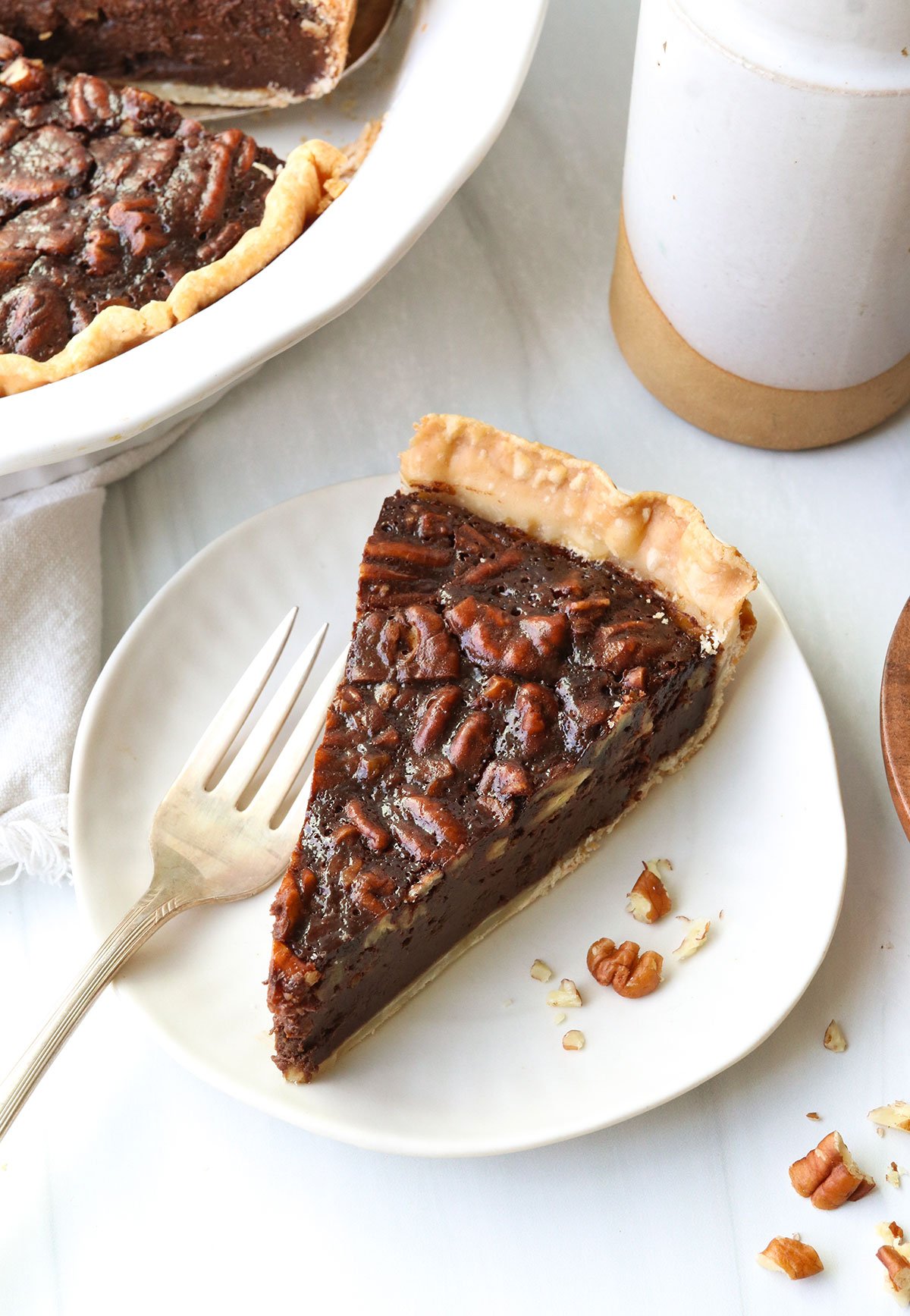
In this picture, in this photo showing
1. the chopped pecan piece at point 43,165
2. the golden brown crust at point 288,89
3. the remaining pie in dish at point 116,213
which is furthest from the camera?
the golden brown crust at point 288,89

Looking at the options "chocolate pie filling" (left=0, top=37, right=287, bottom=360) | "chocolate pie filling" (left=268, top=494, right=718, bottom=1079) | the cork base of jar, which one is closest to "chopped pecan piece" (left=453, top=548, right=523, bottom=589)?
"chocolate pie filling" (left=268, top=494, right=718, bottom=1079)

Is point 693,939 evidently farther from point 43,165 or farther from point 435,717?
point 43,165

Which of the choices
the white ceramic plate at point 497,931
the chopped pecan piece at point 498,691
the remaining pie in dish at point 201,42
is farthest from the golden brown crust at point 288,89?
the chopped pecan piece at point 498,691

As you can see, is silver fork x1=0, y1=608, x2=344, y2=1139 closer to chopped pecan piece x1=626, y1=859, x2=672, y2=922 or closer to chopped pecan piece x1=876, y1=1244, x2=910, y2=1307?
chopped pecan piece x1=626, y1=859, x2=672, y2=922

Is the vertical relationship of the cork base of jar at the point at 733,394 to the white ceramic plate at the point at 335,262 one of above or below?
below

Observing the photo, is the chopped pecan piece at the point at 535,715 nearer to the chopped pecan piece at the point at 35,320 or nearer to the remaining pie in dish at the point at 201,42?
the chopped pecan piece at the point at 35,320

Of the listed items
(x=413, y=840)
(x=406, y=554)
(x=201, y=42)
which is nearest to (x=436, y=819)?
(x=413, y=840)

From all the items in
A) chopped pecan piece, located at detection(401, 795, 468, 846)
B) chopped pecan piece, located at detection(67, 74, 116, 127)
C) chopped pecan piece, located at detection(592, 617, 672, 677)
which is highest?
chopped pecan piece, located at detection(67, 74, 116, 127)

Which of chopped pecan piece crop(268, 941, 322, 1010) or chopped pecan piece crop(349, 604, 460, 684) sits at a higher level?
chopped pecan piece crop(349, 604, 460, 684)
